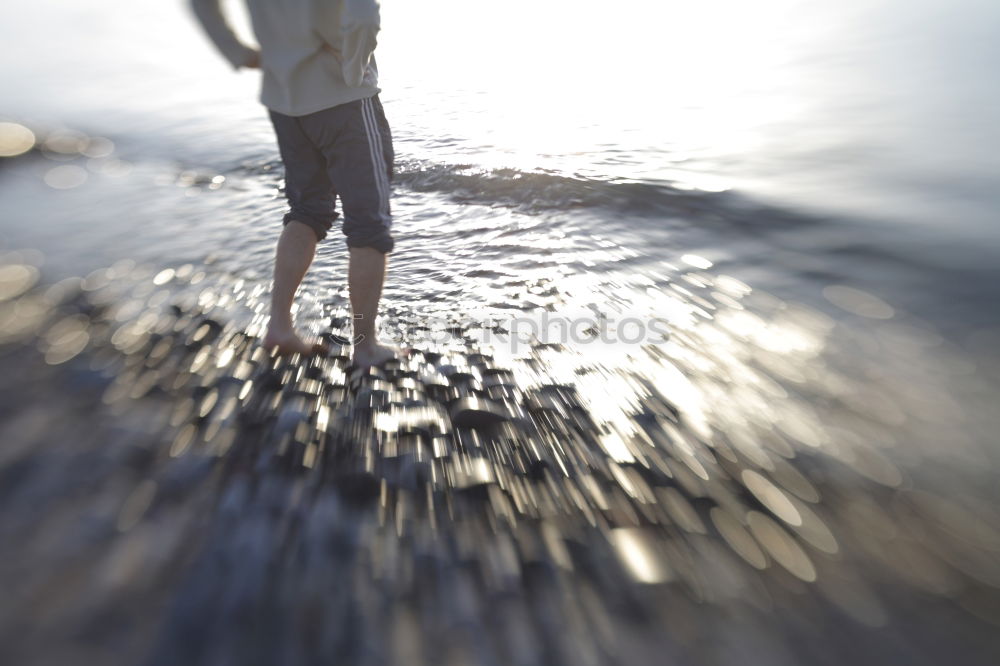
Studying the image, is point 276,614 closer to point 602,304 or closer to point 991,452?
point 602,304

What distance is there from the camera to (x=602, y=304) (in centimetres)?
246

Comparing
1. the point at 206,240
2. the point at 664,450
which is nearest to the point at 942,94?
the point at 664,450

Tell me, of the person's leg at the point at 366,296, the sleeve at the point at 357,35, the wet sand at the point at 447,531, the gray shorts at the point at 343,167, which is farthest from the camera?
the person's leg at the point at 366,296

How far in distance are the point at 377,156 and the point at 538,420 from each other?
41.1 inches

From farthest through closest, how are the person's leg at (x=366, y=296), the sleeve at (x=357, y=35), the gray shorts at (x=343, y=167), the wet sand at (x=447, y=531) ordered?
1. the person's leg at (x=366, y=296)
2. the gray shorts at (x=343, y=167)
3. the sleeve at (x=357, y=35)
4. the wet sand at (x=447, y=531)

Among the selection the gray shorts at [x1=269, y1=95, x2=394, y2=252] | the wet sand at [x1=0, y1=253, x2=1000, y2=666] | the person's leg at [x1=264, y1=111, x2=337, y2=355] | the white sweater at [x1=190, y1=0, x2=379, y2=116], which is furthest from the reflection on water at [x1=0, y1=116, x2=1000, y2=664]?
the white sweater at [x1=190, y1=0, x2=379, y2=116]

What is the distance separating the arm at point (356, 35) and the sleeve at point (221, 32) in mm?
370

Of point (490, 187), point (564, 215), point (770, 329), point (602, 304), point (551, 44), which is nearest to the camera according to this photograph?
point (770, 329)

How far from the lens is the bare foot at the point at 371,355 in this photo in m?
1.96

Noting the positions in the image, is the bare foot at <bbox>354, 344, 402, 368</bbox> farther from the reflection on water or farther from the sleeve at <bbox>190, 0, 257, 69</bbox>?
the sleeve at <bbox>190, 0, 257, 69</bbox>

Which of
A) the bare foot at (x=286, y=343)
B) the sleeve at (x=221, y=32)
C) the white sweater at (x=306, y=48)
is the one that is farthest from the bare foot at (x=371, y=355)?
the sleeve at (x=221, y=32)

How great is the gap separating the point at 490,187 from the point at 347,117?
222 centimetres

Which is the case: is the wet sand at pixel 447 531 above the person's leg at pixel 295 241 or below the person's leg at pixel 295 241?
below

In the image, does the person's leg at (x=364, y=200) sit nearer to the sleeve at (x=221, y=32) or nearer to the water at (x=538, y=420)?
the water at (x=538, y=420)
